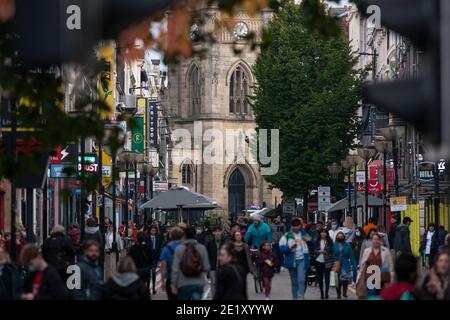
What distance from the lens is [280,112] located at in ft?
242

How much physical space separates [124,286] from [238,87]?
4876 inches

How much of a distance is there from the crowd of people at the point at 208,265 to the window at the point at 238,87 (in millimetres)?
97408

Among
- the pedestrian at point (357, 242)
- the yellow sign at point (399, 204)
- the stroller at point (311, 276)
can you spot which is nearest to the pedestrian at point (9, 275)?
the stroller at point (311, 276)

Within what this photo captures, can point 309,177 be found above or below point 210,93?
below

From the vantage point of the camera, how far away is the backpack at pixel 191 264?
61.4ft

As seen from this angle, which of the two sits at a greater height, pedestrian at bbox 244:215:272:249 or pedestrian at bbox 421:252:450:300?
pedestrian at bbox 244:215:272:249

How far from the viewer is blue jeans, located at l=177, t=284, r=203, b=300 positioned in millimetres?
18609

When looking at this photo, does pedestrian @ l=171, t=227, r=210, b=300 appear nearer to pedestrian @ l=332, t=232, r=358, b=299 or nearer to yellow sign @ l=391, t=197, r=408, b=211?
pedestrian @ l=332, t=232, r=358, b=299

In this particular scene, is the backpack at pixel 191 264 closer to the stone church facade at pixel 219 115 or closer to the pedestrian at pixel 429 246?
the pedestrian at pixel 429 246

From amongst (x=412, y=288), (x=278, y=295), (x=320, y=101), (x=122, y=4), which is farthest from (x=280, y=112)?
(x=122, y=4)

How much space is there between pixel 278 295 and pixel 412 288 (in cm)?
1820

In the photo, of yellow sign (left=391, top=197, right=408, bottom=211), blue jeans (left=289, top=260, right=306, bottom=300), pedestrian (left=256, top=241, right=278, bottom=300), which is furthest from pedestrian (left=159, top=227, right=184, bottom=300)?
yellow sign (left=391, top=197, right=408, bottom=211)

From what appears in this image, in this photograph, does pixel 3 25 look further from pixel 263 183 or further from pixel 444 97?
pixel 263 183

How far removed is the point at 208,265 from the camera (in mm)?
19969
